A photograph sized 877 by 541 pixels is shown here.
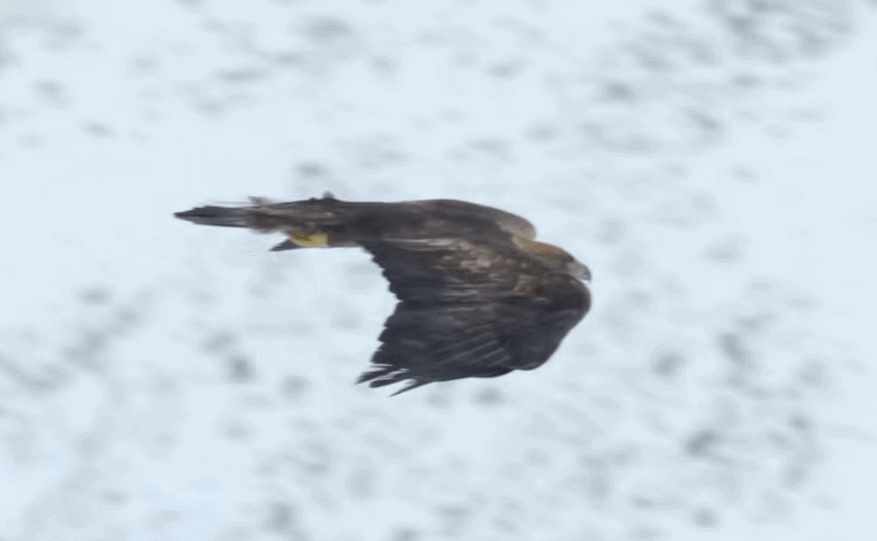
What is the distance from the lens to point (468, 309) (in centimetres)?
737

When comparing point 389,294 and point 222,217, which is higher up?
Result: point 389,294

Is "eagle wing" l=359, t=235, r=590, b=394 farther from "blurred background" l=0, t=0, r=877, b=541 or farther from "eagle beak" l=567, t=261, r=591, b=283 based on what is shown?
"blurred background" l=0, t=0, r=877, b=541

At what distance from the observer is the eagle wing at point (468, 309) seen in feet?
23.2

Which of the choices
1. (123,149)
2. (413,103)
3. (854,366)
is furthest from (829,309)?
(123,149)

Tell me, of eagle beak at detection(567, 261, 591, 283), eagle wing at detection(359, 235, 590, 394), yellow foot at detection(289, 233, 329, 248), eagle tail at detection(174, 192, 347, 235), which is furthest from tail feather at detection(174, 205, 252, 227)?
eagle beak at detection(567, 261, 591, 283)

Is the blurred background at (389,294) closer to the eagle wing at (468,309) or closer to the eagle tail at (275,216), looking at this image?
the eagle tail at (275,216)

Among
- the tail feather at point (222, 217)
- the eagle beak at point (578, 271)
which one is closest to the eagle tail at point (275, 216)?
the tail feather at point (222, 217)

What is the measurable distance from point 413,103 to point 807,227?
2118 mm

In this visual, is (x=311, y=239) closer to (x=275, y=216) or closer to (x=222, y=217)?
(x=275, y=216)

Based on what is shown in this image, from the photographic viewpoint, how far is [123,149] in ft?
39.2

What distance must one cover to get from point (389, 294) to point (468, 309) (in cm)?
353

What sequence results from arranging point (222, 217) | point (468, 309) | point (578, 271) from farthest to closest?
point (222, 217), point (578, 271), point (468, 309)

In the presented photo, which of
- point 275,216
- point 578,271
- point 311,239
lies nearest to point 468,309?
point 578,271

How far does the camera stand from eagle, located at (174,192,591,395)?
23.4 ft
